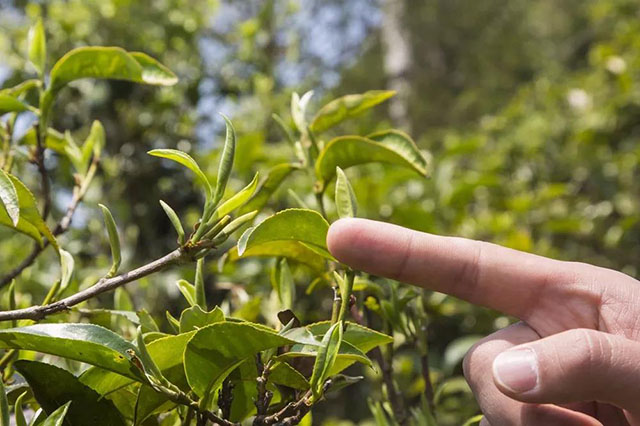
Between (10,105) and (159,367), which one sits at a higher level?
(10,105)

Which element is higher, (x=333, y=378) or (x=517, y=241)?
(x=333, y=378)

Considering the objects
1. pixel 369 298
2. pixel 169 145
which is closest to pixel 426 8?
pixel 169 145

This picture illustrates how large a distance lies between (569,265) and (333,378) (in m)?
0.32

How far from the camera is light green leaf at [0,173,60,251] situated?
2.19 feet

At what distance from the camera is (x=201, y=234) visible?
2.01 ft

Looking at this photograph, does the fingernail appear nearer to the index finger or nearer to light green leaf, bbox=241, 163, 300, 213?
the index finger

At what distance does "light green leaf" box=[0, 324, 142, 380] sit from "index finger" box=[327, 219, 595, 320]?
0.75ft

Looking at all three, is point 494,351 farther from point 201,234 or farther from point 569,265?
point 201,234

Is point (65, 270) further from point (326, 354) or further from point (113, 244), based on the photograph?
point (326, 354)

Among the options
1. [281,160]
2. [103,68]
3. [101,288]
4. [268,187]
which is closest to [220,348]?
[101,288]

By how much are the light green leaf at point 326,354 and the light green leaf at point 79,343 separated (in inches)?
5.7

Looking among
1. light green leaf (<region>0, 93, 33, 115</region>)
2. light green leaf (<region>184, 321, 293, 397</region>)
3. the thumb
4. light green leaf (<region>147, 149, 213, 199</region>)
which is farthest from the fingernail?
light green leaf (<region>0, 93, 33, 115</region>)

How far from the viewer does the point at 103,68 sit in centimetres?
85

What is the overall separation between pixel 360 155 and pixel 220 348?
0.36m
